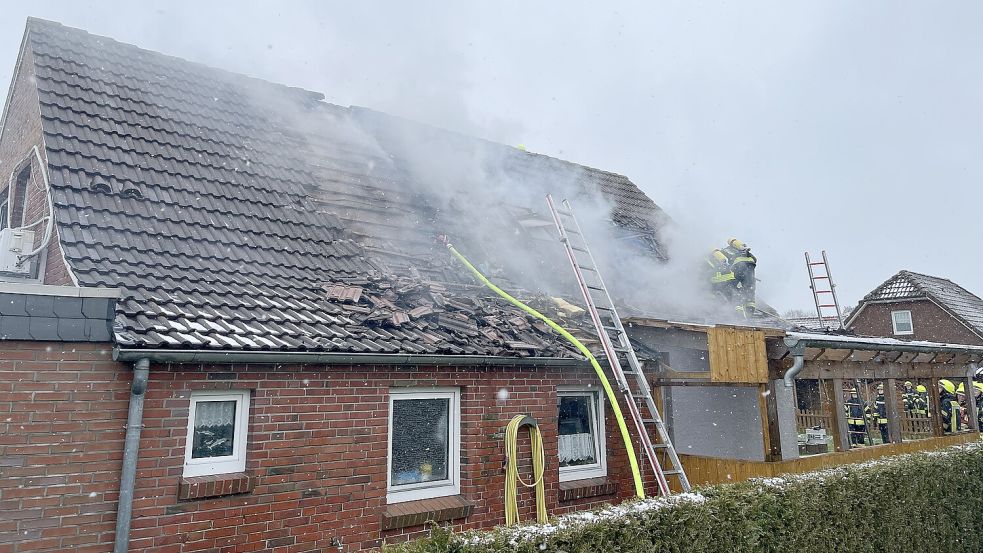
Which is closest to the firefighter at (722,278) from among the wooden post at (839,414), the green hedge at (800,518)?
the wooden post at (839,414)

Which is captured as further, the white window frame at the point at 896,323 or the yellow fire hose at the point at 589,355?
the white window frame at the point at 896,323

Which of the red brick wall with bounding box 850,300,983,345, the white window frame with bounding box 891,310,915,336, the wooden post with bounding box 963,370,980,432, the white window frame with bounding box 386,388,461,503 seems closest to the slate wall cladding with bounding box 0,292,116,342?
the white window frame with bounding box 386,388,461,503

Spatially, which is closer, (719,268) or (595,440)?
(595,440)

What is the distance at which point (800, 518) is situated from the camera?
18.5ft

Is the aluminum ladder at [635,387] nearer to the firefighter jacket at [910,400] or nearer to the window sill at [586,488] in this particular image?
the window sill at [586,488]

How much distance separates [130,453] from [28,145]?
5242 millimetres

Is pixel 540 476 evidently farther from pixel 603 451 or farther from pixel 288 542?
pixel 288 542

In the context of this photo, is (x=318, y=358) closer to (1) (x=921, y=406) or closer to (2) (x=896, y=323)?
(1) (x=921, y=406)

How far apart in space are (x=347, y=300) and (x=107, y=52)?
577 cm

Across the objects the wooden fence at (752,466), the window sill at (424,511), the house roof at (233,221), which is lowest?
the window sill at (424,511)

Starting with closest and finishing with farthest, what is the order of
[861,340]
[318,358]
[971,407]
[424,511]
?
[318,358] < [424,511] < [861,340] < [971,407]

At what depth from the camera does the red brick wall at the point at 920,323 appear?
30234mm

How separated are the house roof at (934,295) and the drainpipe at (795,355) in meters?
28.4

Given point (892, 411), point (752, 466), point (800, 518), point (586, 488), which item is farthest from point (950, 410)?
point (800, 518)
